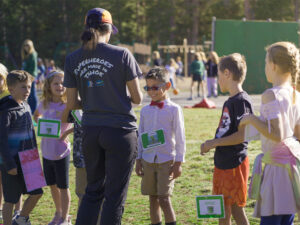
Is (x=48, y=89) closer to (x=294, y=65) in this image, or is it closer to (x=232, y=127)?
(x=232, y=127)

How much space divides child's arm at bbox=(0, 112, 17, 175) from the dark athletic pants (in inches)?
34.8

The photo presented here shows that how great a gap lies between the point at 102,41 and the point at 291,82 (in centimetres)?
140

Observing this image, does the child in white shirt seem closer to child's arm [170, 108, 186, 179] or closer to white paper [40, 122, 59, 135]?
child's arm [170, 108, 186, 179]

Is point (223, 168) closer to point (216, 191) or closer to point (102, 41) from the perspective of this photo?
point (216, 191)

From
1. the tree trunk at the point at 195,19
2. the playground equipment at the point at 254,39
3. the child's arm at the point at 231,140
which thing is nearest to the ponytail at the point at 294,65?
the child's arm at the point at 231,140

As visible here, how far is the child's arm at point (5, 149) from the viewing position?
4484 mm

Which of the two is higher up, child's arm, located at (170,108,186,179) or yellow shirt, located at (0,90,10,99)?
yellow shirt, located at (0,90,10,99)

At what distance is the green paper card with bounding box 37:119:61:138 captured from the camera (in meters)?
4.83

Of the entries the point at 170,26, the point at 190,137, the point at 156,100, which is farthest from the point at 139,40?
the point at 156,100

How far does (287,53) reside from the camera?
131 inches

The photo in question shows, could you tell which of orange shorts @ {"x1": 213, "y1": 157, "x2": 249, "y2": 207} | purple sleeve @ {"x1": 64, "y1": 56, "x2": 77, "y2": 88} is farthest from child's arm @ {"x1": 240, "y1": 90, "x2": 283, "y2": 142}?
purple sleeve @ {"x1": 64, "y1": 56, "x2": 77, "y2": 88}

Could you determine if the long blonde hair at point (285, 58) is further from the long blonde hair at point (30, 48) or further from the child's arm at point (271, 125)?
the long blonde hair at point (30, 48)

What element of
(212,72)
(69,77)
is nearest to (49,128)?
(69,77)

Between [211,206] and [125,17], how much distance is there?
170 feet
